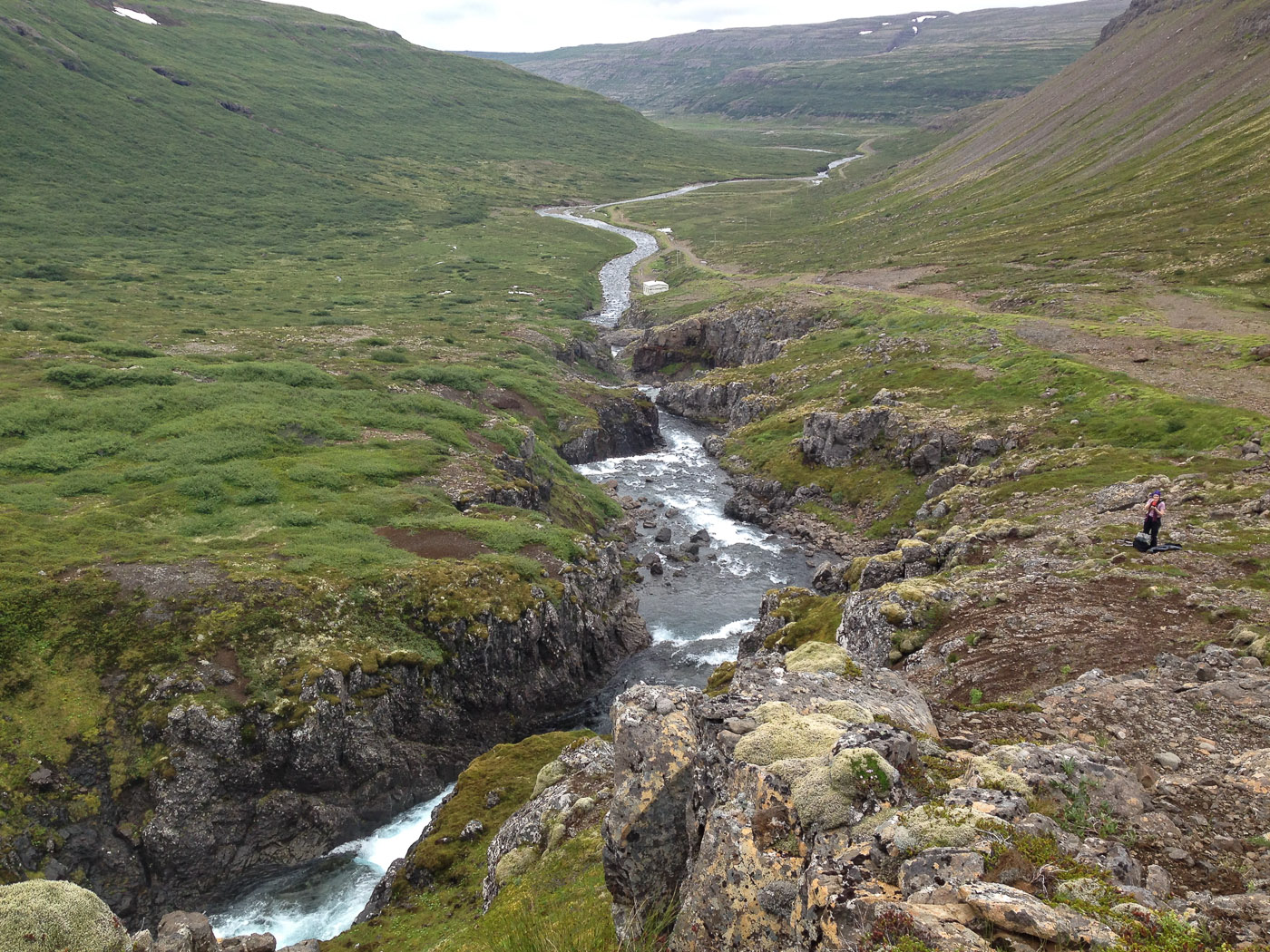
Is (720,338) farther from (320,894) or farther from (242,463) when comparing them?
(320,894)

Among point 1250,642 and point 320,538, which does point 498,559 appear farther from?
point 1250,642

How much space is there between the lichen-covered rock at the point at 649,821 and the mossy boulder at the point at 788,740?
1.45 metres

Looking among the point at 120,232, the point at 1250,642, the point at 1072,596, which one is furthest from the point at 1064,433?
the point at 120,232

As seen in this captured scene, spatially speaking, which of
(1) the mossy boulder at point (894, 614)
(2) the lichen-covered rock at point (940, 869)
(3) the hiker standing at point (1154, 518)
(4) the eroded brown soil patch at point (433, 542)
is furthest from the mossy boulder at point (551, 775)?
(3) the hiker standing at point (1154, 518)

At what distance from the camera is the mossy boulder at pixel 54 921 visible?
602 inches

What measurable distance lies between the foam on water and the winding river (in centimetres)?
4

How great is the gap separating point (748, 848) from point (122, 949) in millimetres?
15928

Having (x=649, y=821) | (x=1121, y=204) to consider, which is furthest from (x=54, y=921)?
(x=1121, y=204)

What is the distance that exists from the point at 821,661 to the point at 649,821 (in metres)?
10.0

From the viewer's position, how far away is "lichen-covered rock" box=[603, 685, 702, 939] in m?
15.8

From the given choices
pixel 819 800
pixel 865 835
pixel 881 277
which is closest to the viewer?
pixel 865 835

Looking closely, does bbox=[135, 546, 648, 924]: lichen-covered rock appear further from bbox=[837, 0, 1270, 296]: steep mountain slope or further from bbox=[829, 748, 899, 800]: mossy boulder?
bbox=[837, 0, 1270, 296]: steep mountain slope

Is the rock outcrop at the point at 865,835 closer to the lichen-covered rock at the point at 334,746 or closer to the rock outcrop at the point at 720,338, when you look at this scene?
the lichen-covered rock at the point at 334,746

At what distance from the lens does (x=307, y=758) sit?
36.2 m
